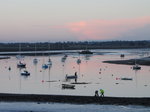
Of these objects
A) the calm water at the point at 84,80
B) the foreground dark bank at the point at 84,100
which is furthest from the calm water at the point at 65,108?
the calm water at the point at 84,80

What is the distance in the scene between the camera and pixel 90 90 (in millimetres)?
38656

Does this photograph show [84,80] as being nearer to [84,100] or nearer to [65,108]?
[84,100]

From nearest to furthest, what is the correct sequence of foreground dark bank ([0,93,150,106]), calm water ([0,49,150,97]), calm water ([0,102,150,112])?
1. calm water ([0,102,150,112])
2. foreground dark bank ([0,93,150,106])
3. calm water ([0,49,150,97])

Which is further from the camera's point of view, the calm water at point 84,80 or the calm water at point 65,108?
the calm water at point 84,80

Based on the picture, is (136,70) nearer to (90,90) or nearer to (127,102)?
(90,90)

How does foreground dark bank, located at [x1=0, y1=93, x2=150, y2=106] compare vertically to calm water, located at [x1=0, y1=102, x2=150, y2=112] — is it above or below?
above

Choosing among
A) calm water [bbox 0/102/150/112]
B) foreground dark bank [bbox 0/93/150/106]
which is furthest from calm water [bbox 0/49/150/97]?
calm water [bbox 0/102/150/112]

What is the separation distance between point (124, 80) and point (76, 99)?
2271cm

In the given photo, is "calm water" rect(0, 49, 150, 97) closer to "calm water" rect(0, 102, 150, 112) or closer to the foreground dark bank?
the foreground dark bank

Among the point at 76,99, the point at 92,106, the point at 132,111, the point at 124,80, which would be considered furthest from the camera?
the point at 124,80

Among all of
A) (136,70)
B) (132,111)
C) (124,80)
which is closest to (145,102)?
(132,111)

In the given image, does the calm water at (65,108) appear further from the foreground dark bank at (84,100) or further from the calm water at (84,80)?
the calm water at (84,80)

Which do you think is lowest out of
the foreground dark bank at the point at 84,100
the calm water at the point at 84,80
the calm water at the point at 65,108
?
the calm water at the point at 84,80

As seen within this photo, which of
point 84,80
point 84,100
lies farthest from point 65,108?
point 84,80
